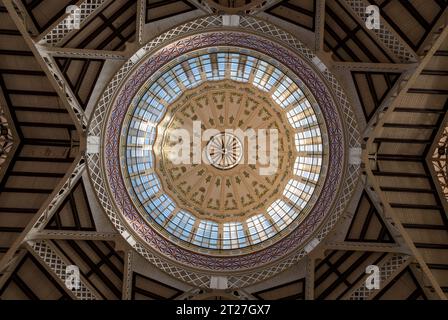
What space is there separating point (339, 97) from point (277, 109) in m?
6.06

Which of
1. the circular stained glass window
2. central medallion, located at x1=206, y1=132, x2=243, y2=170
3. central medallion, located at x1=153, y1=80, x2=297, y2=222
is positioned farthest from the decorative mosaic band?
central medallion, located at x1=206, y1=132, x2=243, y2=170

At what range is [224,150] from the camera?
30.4 metres

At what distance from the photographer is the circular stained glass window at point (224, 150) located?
26234mm

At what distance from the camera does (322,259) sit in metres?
23.8

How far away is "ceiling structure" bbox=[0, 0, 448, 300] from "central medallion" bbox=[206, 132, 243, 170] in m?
6.58

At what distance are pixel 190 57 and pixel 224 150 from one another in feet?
23.0

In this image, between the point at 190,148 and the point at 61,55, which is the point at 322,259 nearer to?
the point at 190,148

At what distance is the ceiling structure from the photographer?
22.1 metres

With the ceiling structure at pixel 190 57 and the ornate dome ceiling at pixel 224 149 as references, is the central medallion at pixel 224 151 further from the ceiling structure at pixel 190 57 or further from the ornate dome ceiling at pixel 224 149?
the ceiling structure at pixel 190 57

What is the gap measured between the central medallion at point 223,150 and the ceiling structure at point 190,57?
259 inches

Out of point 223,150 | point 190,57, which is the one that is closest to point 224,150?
point 223,150

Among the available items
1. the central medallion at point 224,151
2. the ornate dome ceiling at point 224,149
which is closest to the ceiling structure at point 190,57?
the ornate dome ceiling at point 224,149

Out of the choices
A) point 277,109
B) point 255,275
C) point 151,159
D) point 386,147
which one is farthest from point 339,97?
point 151,159

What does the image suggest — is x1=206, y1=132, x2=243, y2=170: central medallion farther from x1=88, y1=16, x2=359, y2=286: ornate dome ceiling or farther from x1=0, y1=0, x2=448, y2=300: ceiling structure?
x1=0, y1=0, x2=448, y2=300: ceiling structure
